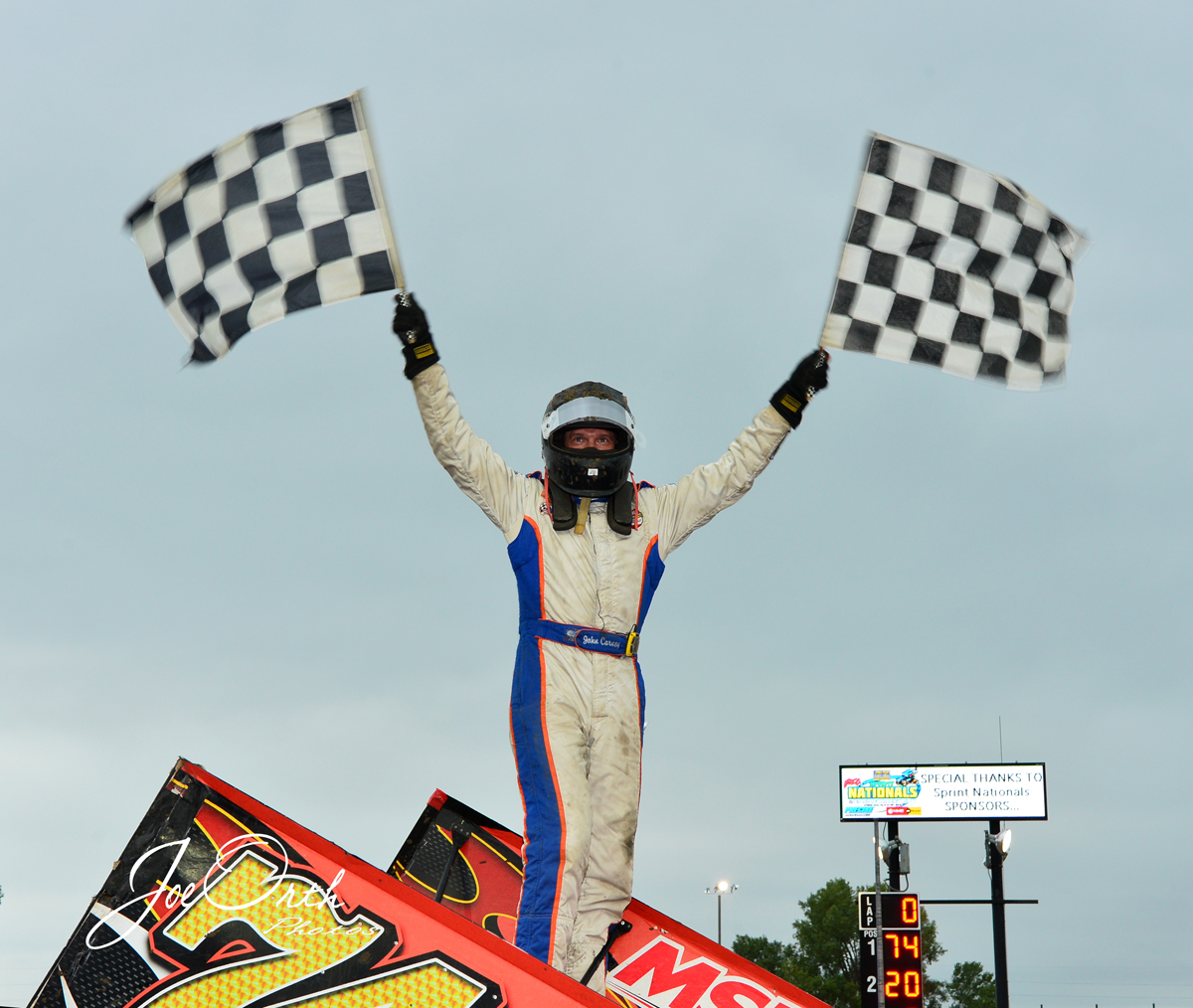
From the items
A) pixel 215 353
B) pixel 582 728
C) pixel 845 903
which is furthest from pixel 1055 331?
pixel 845 903

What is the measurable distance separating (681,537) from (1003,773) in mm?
23926

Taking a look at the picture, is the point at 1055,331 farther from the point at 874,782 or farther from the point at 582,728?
the point at 874,782

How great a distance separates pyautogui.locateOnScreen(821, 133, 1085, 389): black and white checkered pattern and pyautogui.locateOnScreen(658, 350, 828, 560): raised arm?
0.85 feet

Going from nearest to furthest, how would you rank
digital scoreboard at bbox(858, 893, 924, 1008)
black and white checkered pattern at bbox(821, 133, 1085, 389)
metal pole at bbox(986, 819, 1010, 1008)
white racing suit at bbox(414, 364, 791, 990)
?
white racing suit at bbox(414, 364, 791, 990)
black and white checkered pattern at bbox(821, 133, 1085, 389)
digital scoreboard at bbox(858, 893, 924, 1008)
metal pole at bbox(986, 819, 1010, 1008)

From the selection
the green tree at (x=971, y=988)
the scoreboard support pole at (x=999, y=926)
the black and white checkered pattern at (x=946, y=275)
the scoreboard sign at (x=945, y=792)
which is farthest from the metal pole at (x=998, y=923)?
the green tree at (x=971, y=988)

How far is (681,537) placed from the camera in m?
5.01

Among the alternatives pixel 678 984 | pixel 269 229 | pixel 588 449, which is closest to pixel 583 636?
pixel 588 449

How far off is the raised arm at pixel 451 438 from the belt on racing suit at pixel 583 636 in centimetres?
40

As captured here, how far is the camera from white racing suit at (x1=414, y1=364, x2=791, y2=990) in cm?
429

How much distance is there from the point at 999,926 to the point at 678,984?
66.6 ft

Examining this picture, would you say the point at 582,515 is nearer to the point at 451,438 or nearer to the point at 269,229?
the point at 451,438

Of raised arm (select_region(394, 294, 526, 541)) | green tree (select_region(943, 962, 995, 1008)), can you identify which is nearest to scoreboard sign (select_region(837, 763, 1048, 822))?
raised arm (select_region(394, 294, 526, 541))

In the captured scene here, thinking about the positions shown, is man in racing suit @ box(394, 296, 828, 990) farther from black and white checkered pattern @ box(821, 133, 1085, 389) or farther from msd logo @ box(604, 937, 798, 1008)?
black and white checkered pattern @ box(821, 133, 1085, 389)

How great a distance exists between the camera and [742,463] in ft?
16.5
